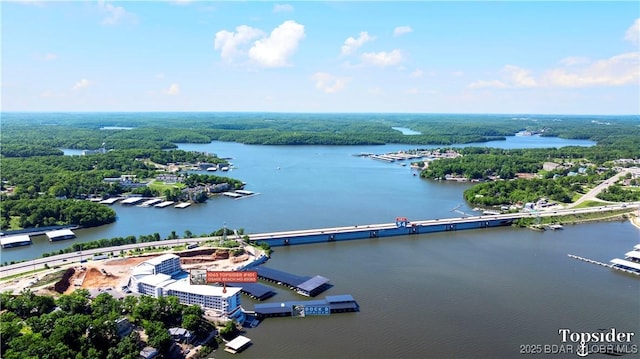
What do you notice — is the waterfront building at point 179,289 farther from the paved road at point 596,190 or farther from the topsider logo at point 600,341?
the paved road at point 596,190

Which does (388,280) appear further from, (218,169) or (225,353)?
(218,169)

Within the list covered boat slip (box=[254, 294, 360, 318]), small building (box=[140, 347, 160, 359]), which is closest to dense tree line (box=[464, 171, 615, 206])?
covered boat slip (box=[254, 294, 360, 318])

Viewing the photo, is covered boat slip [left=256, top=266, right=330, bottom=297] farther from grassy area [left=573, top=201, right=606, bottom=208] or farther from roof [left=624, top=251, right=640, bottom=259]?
grassy area [left=573, top=201, right=606, bottom=208]

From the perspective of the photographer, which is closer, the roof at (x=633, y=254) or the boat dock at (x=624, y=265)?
the boat dock at (x=624, y=265)

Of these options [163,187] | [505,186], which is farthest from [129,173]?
[505,186]

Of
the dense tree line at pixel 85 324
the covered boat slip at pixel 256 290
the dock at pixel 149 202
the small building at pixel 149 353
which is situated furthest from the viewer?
the dock at pixel 149 202

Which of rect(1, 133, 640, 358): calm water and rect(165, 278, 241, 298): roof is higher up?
rect(165, 278, 241, 298): roof

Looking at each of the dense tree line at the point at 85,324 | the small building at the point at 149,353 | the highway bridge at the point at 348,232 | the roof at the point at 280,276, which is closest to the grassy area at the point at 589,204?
the highway bridge at the point at 348,232
